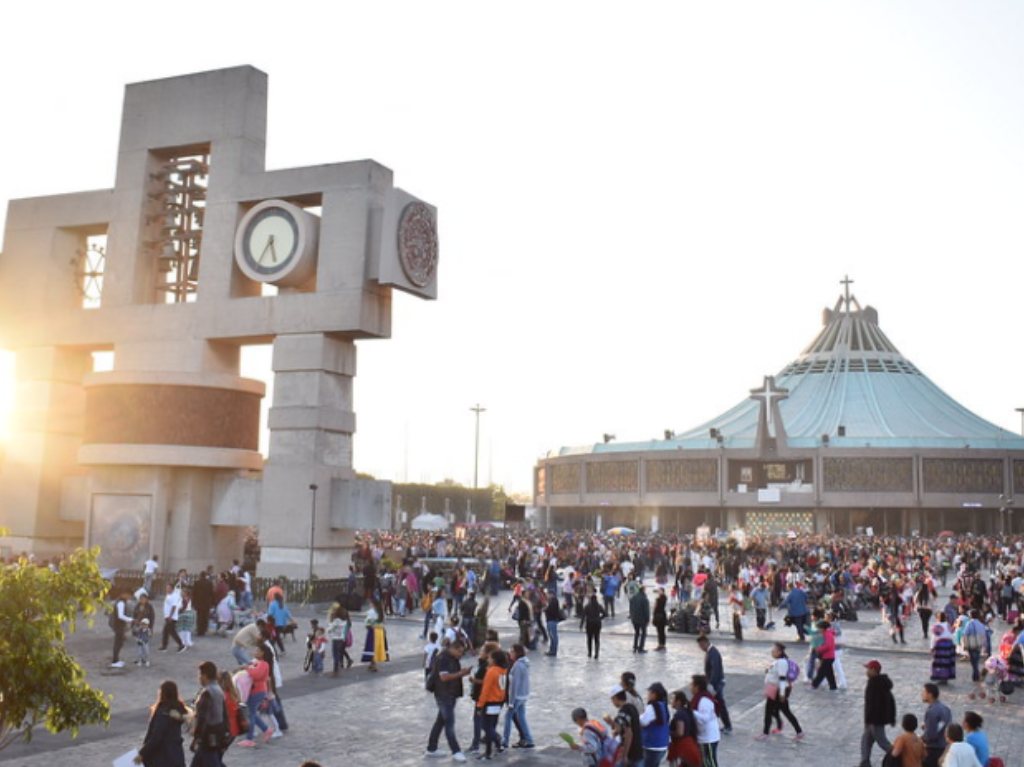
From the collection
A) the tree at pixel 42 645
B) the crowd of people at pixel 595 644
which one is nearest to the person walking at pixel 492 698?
the crowd of people at pixel 595 644

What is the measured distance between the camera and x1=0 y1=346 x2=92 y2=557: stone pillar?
3425 cm

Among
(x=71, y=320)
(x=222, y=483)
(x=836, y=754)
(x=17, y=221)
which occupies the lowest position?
(x=836, y=754)

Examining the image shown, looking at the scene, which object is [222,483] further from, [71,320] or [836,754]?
[836,754]

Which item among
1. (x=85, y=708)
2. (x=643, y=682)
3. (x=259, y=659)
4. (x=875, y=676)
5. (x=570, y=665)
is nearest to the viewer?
(x=85, y=708)

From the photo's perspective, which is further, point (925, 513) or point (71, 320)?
point (925, 513)

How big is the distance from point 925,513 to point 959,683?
75467 millimetres

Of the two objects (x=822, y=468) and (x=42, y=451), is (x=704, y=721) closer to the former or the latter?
(x=42, y=451)

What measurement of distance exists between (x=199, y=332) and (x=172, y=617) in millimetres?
14388

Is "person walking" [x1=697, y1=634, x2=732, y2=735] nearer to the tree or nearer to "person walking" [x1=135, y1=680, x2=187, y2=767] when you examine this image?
"person walking" [x1=135, y1=680, x2=187, y2=767]

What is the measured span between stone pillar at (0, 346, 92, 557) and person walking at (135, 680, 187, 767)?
1101 inches

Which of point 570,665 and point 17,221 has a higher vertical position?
point 17,221

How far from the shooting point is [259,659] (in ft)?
43.0

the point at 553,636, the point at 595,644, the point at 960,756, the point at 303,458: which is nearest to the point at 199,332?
the point at 303,458

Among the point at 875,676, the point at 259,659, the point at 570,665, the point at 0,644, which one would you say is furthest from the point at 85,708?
the point at 570,665
